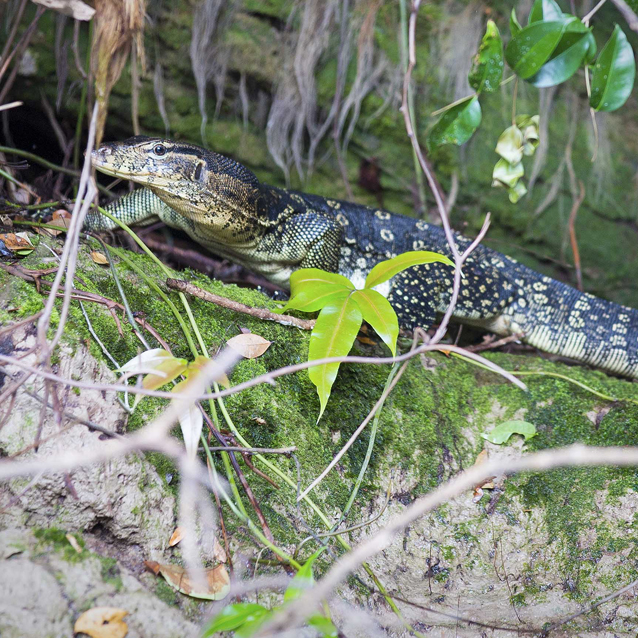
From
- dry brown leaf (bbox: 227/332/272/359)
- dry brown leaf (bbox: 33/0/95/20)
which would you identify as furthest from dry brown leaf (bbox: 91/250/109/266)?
dry brown leaf (bbox: 33/0/95/20)

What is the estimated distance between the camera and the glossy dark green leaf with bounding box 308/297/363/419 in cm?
258

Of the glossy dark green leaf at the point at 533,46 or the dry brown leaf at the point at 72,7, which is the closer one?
the glossy dark green leaf at the point at 533,46

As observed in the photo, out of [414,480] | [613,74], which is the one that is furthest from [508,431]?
[613,74]

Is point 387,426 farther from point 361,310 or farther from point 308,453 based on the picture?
point 361,310

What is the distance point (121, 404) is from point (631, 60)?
2.66 metres

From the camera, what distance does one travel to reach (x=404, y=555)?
2.68 meters

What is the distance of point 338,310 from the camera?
8.86ft

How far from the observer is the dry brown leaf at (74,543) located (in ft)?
6.57

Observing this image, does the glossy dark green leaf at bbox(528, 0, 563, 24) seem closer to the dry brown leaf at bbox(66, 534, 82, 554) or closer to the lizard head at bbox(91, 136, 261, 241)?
the lizard head at bbox(91, 136, 261, 241)

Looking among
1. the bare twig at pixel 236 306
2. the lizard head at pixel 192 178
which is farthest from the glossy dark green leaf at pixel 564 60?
the lizard head at pixel 192 178

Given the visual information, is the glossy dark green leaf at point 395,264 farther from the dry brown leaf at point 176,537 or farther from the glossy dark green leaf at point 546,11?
the dry brown leaf at point 176,537

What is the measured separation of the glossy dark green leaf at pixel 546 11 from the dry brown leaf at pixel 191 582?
8.70ft

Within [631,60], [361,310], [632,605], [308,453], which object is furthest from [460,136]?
[632,605]

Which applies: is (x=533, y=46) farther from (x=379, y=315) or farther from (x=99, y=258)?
(x=99, y=258)
